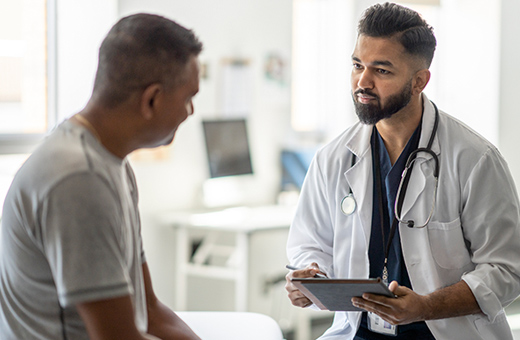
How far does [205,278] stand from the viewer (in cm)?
403

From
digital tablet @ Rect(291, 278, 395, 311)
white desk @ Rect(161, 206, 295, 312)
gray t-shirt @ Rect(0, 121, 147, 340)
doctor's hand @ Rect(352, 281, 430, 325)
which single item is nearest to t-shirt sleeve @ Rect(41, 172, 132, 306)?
gray t-shirt @ Rect(0, 121, 147, 340)

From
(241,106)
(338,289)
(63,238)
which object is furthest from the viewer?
(241,106)

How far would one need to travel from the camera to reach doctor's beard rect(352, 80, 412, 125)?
6.12 ft

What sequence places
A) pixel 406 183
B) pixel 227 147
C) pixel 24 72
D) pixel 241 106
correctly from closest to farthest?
pixel 406 183 → pixel 24 72 → pixel 227 147 → pixel 241 106

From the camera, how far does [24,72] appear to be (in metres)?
3.37

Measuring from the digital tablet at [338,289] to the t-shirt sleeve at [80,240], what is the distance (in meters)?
0.62

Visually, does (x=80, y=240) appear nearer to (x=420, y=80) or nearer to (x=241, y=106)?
(x=420, y=80)

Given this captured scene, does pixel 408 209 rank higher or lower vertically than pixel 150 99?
lower

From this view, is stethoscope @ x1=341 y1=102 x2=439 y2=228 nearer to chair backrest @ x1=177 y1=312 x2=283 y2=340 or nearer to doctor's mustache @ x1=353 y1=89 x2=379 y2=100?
doctor's mustache @ x1=353 y1=89 x2=379 y2=100

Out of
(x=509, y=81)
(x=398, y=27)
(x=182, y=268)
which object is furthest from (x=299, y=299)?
(x=509, y=81)

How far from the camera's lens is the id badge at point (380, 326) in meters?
1.77

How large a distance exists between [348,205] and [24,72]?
216 cm

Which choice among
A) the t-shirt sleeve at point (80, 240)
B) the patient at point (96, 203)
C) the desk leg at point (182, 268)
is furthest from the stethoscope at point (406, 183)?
the desk leg at point (182, 268)

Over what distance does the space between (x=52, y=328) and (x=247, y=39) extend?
3296 mm
